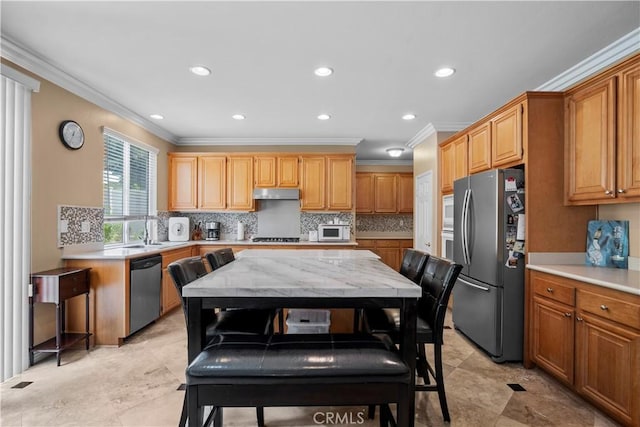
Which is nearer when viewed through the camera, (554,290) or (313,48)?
(554,290)

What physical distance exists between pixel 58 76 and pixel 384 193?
5.53 meters

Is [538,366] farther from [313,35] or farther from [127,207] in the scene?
[127,207]

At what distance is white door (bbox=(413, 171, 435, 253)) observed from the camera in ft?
15.6

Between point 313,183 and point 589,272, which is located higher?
point 313,183

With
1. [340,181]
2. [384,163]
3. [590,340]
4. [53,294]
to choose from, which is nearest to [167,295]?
[53,294]

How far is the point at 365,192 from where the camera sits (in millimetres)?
6828

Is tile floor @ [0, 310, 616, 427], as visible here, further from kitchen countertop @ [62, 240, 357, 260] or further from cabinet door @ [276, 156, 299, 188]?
cabinet door @ [276, 156, 299, 188]

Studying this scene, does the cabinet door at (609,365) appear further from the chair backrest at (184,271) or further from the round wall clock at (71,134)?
the round wall clock at (71,134)

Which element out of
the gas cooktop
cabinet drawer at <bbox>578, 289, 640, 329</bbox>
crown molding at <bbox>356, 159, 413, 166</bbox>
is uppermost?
crown molding at <bbox>356, 159, 413, 166</bbox>

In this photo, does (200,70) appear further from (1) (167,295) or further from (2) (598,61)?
(2) (598,61)

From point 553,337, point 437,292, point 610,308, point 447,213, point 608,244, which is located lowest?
point 553,337

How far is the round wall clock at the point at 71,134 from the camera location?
2.99 metres

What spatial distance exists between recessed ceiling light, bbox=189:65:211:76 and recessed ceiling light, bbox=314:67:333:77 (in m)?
0.99

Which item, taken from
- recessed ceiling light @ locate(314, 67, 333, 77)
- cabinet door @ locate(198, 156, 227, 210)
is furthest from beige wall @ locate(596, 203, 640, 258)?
cabinet door @ locate(198, 156, 227, 210)
